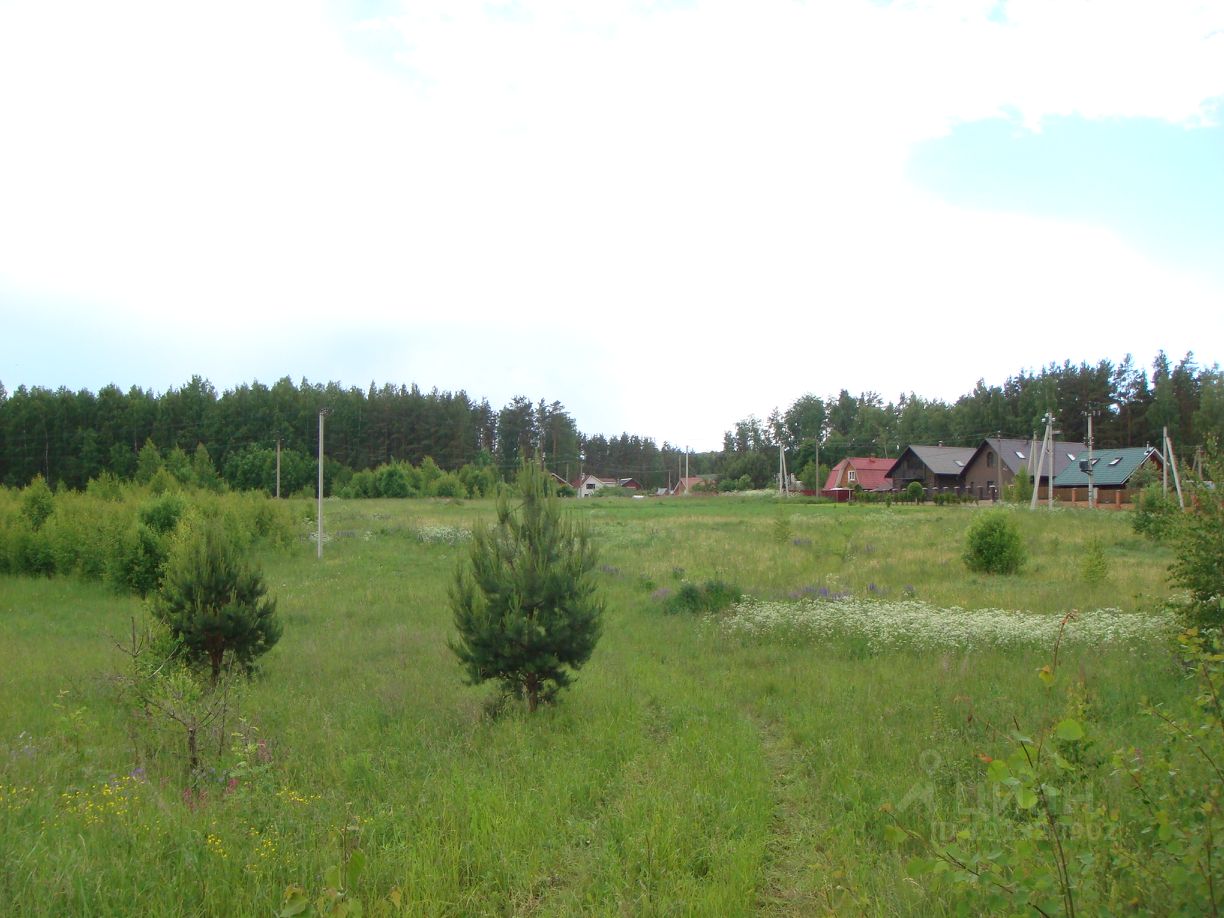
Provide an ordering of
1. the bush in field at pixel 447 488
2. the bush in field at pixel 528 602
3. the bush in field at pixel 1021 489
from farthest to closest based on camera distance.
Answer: the bush in field at pixel 447 488 → the bush in field at pixel 1021 489 → the bush in field at pixel 528 602

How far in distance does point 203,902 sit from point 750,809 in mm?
3778

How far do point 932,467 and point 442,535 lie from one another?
53.2 meters

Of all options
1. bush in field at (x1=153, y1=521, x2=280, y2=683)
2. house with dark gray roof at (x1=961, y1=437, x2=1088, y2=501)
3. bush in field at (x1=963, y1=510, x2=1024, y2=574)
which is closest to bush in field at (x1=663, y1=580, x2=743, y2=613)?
bush in field at (x1=153, y1=521, x2=280, y2=683)

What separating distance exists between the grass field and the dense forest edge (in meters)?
46.2

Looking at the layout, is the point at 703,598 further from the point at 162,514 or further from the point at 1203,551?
the point at 162,514

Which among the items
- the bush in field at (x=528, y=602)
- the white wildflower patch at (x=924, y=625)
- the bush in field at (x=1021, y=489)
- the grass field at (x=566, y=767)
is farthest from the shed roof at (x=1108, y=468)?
the bush in field at (x=528, y=602)

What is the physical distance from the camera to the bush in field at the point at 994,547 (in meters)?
21.2

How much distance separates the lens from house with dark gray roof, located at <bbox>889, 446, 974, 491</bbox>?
2785 inches

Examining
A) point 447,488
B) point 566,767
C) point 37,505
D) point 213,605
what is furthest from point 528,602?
point 447,488

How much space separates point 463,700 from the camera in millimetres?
9648

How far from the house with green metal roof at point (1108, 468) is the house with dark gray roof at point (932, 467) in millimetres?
10326

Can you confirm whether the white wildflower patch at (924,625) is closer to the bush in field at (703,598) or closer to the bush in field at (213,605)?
the bush in field at (703,598)

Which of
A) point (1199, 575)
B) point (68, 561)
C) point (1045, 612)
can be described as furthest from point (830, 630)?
point (68, 561)

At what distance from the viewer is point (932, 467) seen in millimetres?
70562
